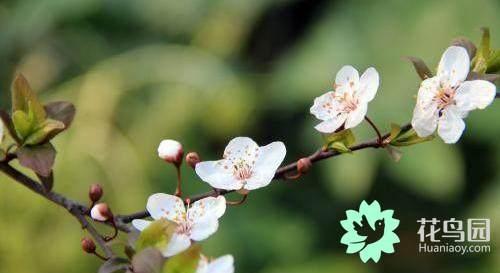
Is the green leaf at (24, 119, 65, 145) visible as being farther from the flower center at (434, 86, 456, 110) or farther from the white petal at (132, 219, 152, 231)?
the flower center at (434, 86, 456, 110)

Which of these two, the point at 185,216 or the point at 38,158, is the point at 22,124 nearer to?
the point at 38,158

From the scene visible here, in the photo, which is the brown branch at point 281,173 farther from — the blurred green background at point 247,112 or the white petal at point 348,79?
the blurred green background at point 247,112

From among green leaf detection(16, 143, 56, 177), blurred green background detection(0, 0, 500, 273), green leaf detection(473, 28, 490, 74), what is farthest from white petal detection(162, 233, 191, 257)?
blurred green background detection(0, 0, 500, 273)

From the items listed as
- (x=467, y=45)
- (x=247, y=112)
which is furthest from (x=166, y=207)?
(x=247, y=112)

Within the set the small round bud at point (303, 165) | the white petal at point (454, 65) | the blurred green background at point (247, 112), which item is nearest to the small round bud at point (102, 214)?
the small round bud at point (303, 165)

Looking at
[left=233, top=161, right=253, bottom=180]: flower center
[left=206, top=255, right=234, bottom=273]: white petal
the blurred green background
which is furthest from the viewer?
the blurred green background

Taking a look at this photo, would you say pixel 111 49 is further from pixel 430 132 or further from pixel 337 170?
pixel 430 132
